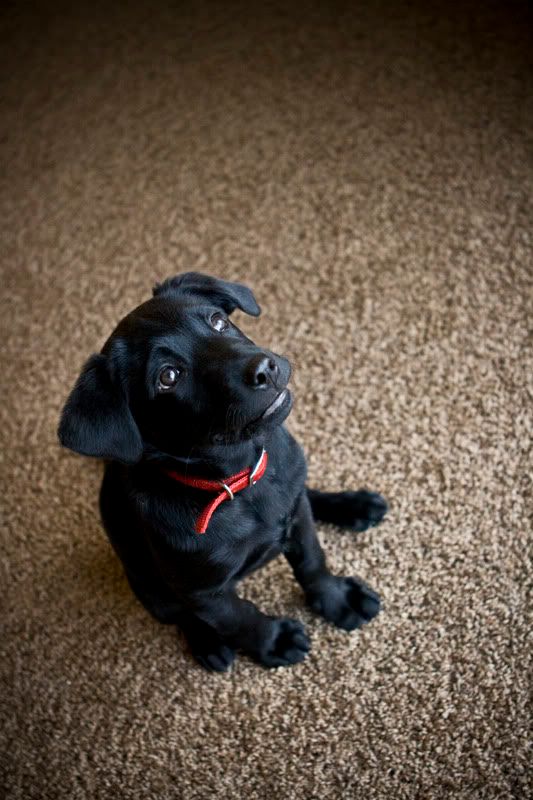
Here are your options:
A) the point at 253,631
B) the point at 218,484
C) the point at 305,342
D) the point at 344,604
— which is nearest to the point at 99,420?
the point at 218,484

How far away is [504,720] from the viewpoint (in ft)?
4.85

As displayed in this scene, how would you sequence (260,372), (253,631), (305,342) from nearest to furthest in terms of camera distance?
1. (260,372)
2. (253,631)
3. (305,342)

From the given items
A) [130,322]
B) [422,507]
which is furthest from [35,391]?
[422,507]

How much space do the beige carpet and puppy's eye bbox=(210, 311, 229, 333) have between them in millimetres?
656

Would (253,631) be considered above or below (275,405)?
below

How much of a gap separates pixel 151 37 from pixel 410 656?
2.61 meters

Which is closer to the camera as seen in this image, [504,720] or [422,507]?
[504,720]

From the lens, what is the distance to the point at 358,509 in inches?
69.0

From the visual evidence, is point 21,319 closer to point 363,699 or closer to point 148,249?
point 148,249

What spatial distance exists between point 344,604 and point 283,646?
0.17 metres

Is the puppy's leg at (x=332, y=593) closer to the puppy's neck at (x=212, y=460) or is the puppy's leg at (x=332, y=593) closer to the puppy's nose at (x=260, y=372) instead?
the puppy's neck at (x=212, y=460)

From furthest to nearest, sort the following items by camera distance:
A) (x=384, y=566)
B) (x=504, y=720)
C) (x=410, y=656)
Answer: (x=384, y=566) < (x=410, y=656) < (x=504, y=720)

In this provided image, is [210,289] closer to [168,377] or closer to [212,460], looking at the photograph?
[168,377]

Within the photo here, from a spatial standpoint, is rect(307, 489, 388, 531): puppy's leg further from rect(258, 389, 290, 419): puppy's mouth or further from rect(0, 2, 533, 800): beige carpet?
rect(258, 389, 290, 419): puppy's mouth
